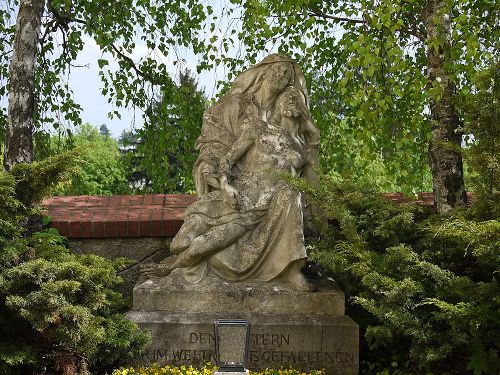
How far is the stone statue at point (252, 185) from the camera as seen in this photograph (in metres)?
5.93

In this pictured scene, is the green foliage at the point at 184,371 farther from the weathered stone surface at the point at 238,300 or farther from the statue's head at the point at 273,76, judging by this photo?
the statue's head at the point at 273,76

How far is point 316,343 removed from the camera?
561 centimetres

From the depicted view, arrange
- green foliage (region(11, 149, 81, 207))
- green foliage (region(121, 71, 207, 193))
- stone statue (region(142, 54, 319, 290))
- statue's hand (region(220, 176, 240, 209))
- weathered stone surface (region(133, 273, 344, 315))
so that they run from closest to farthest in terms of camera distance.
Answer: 1. green foliage (region(11, 149, 81, 207))
2. weathered stone surface (region(133, 273, 344, 315))
3. stone statue (region(142, 54, 319, 290))
4. statue's hand (region(220, 176, 240, 209))
5. green foliage (region(121, 71, 207, 193))

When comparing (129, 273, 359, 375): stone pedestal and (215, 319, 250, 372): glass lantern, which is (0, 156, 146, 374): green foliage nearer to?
(129, 273, 359, 375): stone pedestal

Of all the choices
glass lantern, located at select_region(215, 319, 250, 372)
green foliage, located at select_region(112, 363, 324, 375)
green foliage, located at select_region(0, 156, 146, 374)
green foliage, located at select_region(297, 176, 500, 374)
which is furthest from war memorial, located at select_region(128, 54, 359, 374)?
glass lantern, located at select_region(215, 319, 250, 372)

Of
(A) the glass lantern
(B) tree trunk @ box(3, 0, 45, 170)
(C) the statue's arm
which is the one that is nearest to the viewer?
(A) the glass lantern

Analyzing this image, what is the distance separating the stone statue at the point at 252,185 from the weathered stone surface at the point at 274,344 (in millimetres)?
401

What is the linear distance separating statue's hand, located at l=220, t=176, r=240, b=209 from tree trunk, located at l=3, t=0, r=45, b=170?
85.3 inches

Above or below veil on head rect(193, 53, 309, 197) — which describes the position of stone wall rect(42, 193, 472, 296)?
below

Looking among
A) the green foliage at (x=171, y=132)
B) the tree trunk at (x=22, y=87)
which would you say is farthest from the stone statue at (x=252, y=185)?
the green foliage at (x=171, y=132)

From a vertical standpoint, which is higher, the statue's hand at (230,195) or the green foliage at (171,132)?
the green foliage at (171,132)

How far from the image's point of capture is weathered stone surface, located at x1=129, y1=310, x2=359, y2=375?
18.4 feet

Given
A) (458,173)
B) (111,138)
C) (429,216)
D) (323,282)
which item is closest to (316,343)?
(323,282)

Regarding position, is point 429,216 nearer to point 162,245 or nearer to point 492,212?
point 492,212
